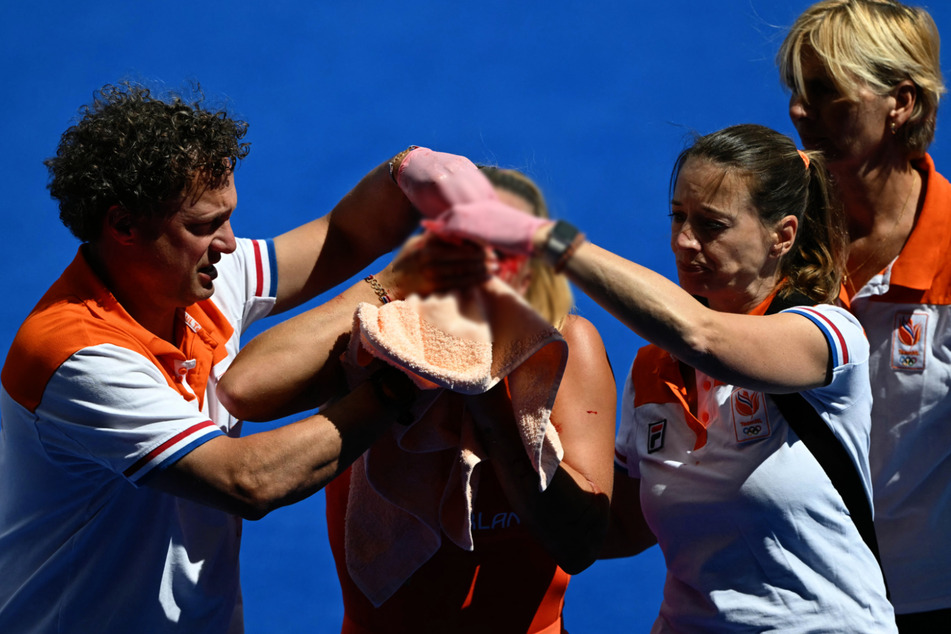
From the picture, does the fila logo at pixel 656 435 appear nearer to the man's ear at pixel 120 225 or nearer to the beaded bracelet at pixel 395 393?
the beaded bracelet at pixel 395 393

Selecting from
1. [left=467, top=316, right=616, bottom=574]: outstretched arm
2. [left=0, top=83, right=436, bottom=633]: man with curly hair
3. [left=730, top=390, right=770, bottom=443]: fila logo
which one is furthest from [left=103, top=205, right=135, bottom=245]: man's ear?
[left=730, top=390, right=770, bottom=443]: fila logo

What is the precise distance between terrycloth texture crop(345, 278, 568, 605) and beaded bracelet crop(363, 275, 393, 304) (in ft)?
0.22

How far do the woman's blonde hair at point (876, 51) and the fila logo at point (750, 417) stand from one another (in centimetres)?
73

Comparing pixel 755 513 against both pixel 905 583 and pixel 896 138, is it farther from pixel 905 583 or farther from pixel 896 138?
pixel 896 138

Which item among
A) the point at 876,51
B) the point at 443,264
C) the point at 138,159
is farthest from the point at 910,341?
the point at 138,159

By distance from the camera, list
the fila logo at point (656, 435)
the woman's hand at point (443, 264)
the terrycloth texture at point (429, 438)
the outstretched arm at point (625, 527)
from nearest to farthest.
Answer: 1. the woman's hand at point (443, 264)
2. the terrycloth texture at point (429, 438)
3. the fila logo at point (656, 435)
4. the outstretched arm at point (625, 527)

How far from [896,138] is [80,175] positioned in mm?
1587

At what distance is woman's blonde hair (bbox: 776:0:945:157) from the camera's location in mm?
2020

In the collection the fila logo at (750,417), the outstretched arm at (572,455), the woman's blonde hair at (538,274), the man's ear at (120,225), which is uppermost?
the man's ear at (120,225)

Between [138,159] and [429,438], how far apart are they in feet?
2.24

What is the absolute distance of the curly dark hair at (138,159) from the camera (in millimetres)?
1691

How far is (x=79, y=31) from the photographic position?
5.05 meters

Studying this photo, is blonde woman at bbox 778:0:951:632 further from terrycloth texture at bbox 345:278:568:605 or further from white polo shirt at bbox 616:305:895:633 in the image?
terrycloth texture at bbox 345:278:568:605

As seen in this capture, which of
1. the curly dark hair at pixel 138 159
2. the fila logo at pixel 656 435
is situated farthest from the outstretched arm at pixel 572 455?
the curly dark hair at pixel 138 159
